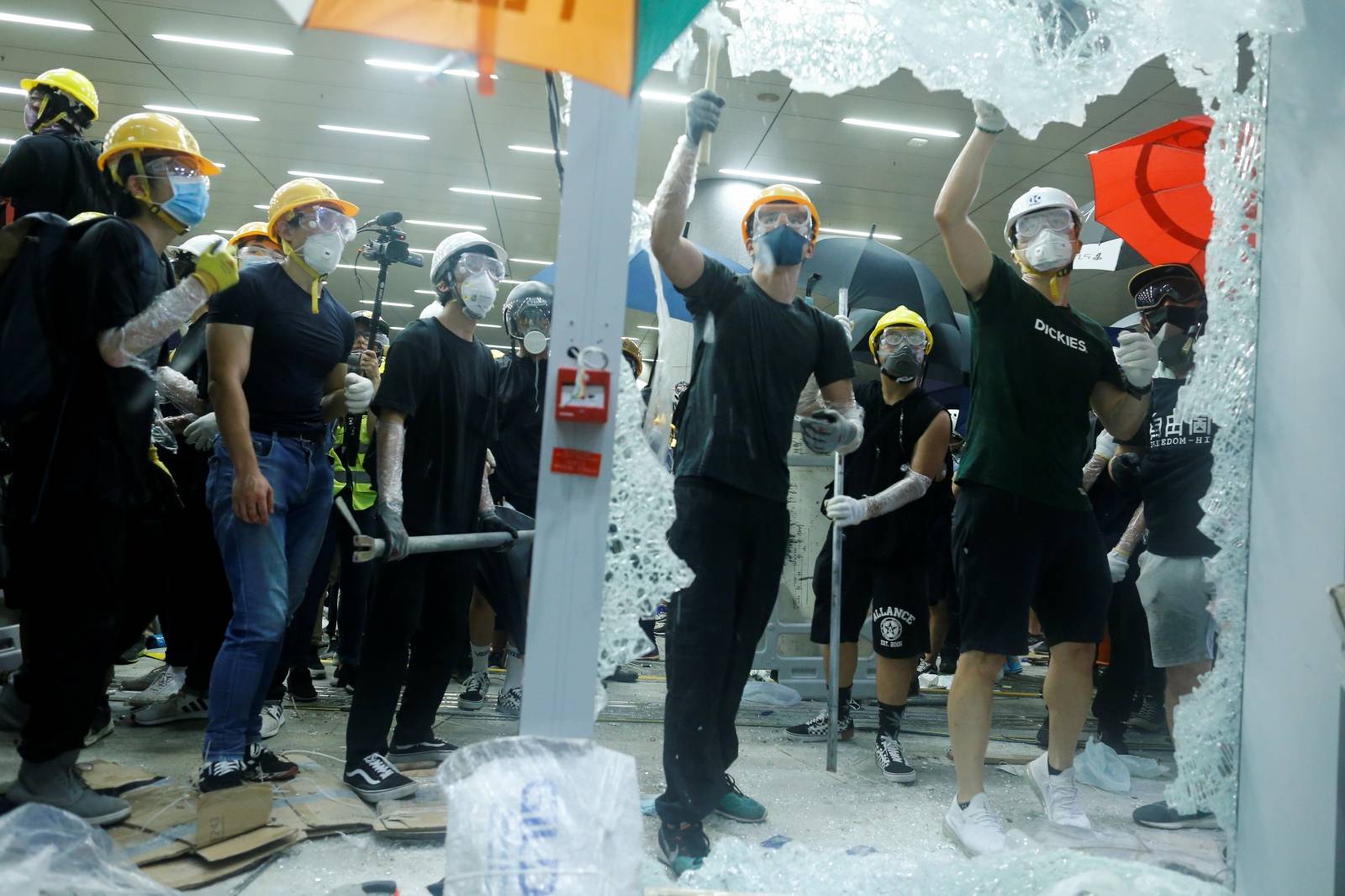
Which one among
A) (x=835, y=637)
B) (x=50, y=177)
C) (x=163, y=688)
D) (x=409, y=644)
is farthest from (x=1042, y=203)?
(x=163, y=688)

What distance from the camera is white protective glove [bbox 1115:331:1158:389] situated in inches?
101

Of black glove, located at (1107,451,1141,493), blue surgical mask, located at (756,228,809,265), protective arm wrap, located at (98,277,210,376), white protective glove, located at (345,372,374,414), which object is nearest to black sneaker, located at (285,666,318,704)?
white protective glove, located at (345,372,374,414)

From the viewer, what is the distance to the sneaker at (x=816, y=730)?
366 cm

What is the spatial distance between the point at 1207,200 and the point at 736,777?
3160 millimetres

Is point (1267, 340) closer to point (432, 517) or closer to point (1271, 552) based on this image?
point (1271, 552)

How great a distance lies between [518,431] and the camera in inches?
160

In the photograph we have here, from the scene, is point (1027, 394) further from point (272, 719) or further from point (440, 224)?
point (440, 224)

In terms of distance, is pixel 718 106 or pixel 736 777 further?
pixel 736 777

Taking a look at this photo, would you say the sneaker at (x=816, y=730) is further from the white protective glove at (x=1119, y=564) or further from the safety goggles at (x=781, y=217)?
the safety goggles at (x=781, y=217)

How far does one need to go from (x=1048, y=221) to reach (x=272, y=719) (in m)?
3.12

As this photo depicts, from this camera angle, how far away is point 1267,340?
2061 mm

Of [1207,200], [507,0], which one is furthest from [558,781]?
[1207,200]

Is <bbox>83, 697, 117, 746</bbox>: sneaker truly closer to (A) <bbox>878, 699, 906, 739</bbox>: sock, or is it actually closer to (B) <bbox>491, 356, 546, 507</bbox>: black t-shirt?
(B) <bbox>491, 356, 546, 507</bbox>: black t-shirt

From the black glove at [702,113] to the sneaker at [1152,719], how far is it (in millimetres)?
3569
